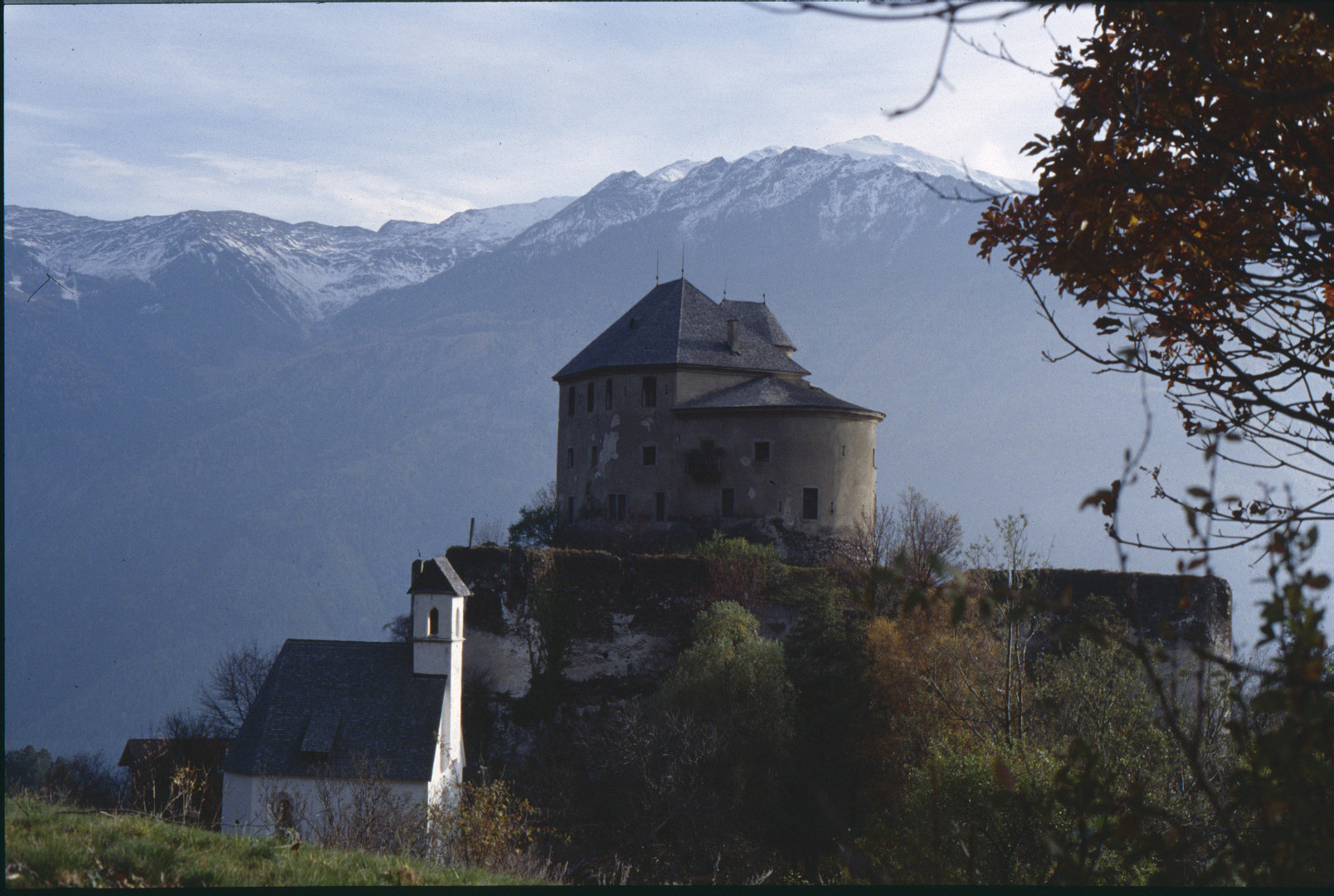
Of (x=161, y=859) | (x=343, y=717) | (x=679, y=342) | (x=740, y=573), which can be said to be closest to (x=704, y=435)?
(x=679, y=342)

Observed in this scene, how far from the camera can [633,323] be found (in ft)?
156

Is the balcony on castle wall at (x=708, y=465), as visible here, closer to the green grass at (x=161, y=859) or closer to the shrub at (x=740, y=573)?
the shrub at (x=740, y=573)

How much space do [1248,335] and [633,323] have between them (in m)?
41.4

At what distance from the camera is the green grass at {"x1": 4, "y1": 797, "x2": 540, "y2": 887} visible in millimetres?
7371

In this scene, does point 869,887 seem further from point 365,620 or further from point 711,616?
point 365,620

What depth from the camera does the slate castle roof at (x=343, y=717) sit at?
97.5 feet

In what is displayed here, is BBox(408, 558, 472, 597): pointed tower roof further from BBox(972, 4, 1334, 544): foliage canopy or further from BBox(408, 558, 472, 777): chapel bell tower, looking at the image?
BBox(972, 4, 1334, 544): foliage canopy

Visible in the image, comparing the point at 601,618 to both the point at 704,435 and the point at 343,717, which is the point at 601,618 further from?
the point at 704,435

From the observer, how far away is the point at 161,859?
797 centimetres

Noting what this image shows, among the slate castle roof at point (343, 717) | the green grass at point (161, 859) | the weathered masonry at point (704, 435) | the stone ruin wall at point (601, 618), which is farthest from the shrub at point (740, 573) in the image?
the green grass at point (161, 859)

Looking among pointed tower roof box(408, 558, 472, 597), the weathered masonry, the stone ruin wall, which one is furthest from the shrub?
pointed tower roof box(408, 558, 472, 597)

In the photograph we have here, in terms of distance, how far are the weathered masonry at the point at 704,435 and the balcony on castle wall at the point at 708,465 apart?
0.04m

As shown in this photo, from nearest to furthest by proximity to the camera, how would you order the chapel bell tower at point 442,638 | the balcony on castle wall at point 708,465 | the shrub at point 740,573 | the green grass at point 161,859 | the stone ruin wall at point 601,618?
1. the green grass at point 161,859
2. the chapel bell tower at point 442,638
3. the stone ruin wall at point 601,618
4. the shrub at point 740,573
5. the balcony on castle wall at point 708,465

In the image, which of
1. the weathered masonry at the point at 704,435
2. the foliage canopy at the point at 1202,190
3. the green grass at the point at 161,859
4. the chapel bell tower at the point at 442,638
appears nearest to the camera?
the foliage canopy at the point at 1202,190
